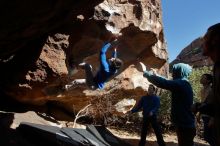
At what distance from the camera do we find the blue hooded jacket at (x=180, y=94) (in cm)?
571

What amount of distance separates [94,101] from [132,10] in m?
4.20

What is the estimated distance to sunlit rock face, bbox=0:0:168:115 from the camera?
20.2ft

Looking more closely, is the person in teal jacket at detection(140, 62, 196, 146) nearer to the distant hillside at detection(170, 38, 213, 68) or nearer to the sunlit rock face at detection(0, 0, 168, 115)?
the sunlit rock face at detection(0, 0, 168, 115)

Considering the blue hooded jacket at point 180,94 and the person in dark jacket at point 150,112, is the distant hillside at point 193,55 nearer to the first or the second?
the person in dark jacket at point 150,112

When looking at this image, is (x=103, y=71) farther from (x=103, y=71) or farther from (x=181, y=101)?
(x=181, y=101)

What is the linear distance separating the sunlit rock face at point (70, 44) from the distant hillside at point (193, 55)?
17.3 m

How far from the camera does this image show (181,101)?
584cm

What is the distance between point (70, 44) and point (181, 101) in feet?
13.3

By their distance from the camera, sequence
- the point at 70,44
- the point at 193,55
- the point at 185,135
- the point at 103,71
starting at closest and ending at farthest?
the point at 185,135, the point at 103,71, the point at 70,44, the point at 193,55

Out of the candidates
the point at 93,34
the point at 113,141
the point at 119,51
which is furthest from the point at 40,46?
the point at 119,51

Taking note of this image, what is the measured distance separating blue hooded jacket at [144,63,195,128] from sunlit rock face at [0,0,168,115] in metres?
2.11

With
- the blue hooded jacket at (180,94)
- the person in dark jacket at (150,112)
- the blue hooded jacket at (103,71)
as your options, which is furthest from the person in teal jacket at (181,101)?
the person in dark jacket at (150,112)

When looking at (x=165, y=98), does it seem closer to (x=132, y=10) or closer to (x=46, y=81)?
(x=132, y=10)

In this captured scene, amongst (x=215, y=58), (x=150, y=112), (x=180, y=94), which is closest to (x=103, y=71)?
(x=150, y=112)
